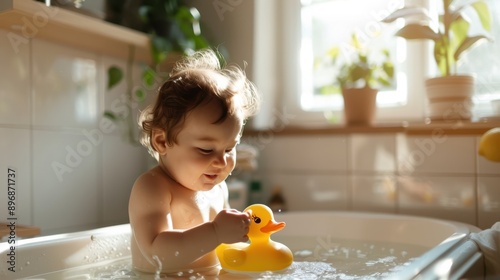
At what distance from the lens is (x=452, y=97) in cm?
170

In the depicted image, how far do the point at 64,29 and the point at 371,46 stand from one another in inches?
47.1

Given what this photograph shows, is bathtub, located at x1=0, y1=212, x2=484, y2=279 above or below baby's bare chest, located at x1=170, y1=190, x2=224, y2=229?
below

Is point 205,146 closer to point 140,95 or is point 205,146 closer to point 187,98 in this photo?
point 187,98

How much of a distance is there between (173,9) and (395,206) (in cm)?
115

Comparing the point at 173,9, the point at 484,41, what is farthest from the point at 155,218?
the point at 484,41

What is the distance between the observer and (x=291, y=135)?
2045 millimetres

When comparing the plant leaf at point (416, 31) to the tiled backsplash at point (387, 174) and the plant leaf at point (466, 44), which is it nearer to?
the plant leaf at point (466, 44)

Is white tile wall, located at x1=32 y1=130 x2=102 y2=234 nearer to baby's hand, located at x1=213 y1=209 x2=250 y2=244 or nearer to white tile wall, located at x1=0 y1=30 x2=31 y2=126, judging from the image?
white tile wall, located at x1=0 y1=30 x2=31 y2=126

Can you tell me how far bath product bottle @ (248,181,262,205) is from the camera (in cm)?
203

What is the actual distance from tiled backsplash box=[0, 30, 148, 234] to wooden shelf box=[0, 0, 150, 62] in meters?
0.03

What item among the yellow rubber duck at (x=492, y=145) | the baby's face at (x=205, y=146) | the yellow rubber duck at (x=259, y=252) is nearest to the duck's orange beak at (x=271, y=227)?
the yellow rubber duck at (x=259, y=252)

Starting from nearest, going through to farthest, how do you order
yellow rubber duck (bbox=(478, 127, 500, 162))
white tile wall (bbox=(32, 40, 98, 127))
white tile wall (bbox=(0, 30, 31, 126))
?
yellow rubber duck (bbox=(478, 127, 500, 162)) < white tile wall (bbox=(0, 30, 31, 126)) < white tile wall (bbox=(32, 40, 98, 127))

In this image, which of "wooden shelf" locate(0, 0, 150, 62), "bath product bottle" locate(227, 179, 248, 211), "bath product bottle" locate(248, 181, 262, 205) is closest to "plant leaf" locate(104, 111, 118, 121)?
"wooden shelf" locate(0, 0, 150, 62)

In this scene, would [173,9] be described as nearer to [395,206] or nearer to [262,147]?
[262,147]
